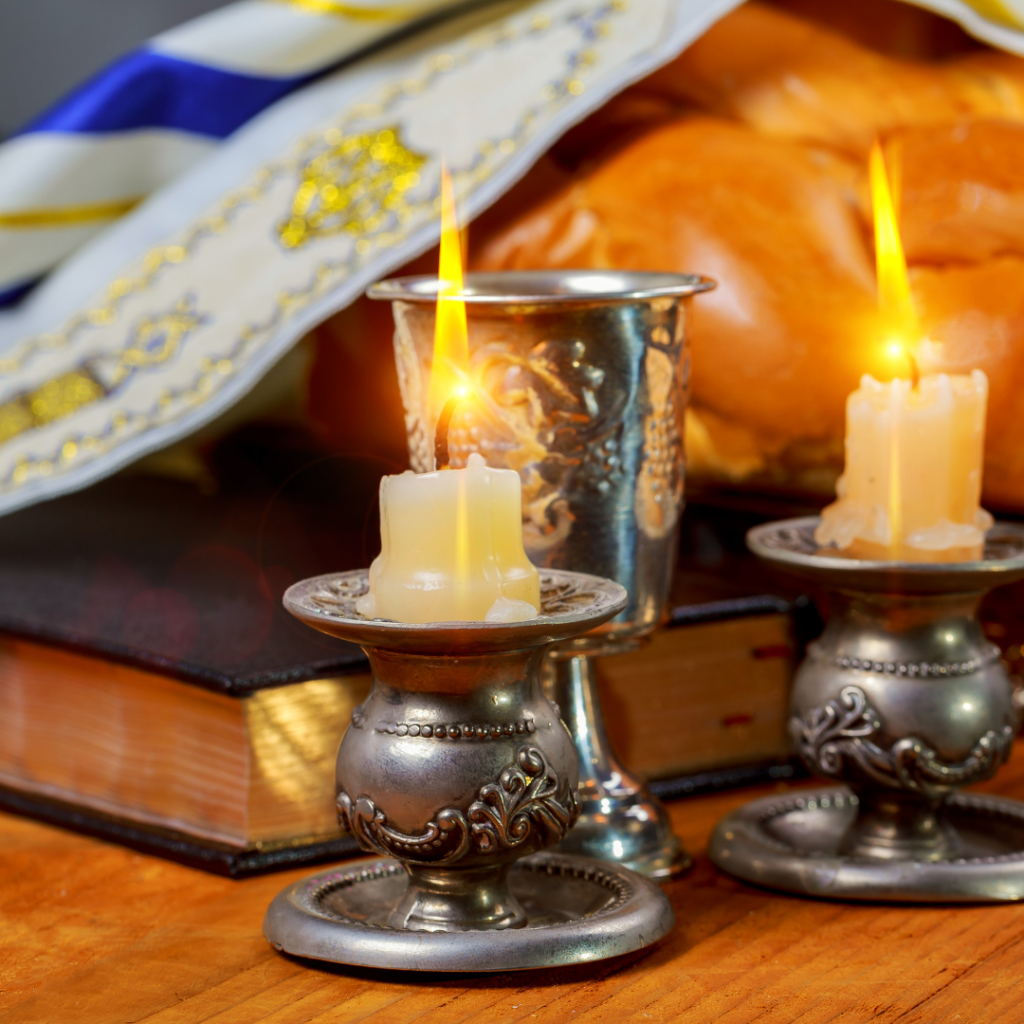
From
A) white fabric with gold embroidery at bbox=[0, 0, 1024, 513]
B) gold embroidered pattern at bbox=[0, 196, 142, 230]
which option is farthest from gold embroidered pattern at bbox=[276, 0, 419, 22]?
gold embroidered pattern at bbox=[0, 196, 142, 230]

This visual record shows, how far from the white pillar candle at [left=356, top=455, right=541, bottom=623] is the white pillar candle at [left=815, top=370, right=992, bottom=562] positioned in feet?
0.59

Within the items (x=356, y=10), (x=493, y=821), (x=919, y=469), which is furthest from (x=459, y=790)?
(x=356, y=10)

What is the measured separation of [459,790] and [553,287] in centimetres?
27

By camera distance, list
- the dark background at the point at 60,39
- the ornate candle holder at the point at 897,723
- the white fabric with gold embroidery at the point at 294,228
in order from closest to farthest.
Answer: the ornate candle holder at the point at 897,723 → the white fabric with gold embroidery at the point at 294,228 → the dark background at the point at 60,39

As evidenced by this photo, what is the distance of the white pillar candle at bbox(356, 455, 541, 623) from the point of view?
0.54 m

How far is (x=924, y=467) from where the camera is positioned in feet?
2.10

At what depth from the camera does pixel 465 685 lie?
1.80 ft

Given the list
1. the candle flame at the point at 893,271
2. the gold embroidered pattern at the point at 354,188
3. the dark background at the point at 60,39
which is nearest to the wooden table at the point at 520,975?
the candle flame at the point at 893,271

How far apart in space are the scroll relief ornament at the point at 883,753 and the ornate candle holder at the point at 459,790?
0.38 feet

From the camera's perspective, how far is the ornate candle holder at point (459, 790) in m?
0.54

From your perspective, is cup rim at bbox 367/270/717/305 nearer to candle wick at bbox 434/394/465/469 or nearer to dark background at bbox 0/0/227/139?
candle wick at bbox 434/394/465/469

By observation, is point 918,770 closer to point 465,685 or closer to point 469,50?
point 465,685

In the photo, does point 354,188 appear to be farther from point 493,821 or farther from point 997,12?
point 493,821

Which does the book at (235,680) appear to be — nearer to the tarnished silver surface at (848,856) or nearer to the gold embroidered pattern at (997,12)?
the tarnished silver surface at (848,856)
